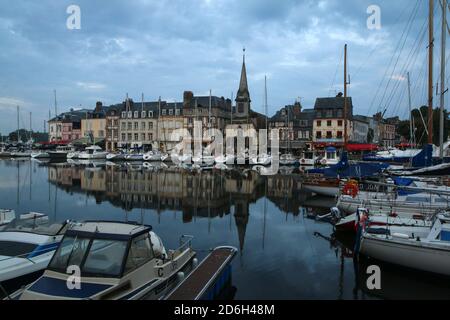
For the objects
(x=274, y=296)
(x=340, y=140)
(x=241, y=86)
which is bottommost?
(x=274, y=296)

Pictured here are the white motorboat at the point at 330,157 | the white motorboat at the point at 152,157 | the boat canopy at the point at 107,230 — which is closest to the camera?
the boat canopy at the point at 107,230

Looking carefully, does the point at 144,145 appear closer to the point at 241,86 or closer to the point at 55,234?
the point at 241,86

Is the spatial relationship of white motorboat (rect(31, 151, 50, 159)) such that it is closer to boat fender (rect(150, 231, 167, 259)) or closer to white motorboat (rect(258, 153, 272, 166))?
white motorboat (rect(258, 153, 272, 166))

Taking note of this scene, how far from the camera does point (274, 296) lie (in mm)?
11484

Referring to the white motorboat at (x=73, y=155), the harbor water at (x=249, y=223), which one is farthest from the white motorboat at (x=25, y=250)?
the white motorboat at (x=73, y=155)

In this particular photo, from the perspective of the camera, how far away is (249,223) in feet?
72.7

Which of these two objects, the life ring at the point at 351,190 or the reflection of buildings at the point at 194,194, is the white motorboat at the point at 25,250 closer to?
the reflection of buildings at the point at 194,194

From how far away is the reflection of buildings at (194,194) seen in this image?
85.5ft

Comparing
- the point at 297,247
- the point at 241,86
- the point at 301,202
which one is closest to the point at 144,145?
the point at 241,86

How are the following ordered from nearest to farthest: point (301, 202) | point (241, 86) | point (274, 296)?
point (274, 296)
point (301, 202)
point (241, 86)

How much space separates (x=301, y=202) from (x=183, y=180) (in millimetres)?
18642

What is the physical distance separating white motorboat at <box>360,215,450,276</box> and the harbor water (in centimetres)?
45

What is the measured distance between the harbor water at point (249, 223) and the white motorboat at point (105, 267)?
3055 millimetres

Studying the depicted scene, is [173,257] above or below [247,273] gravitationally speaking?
above
